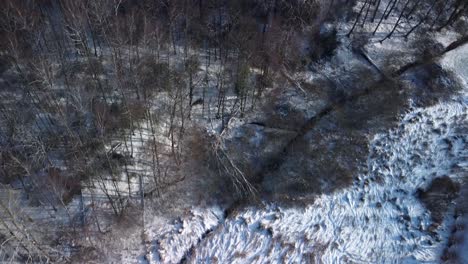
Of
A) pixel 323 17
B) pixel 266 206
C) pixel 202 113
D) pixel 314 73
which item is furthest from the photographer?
pixel 323 17

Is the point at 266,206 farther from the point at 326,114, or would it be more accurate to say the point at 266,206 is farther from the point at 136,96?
the point at 136,96

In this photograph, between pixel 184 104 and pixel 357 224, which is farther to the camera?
pixel 184 104

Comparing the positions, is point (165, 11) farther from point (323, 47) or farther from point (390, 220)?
point (390, 220)

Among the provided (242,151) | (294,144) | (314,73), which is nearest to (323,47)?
(314,73)

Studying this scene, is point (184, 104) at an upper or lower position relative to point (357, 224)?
upper

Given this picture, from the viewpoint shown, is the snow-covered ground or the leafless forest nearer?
the snow-covered ground

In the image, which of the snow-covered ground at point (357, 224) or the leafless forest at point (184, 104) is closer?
the snow-covered ground at point (357, 224)

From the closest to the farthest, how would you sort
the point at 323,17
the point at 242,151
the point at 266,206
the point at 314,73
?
the point at 266,206 → the point at 242,151 → the point at 314,73 → the point at 323,17

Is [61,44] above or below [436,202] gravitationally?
above

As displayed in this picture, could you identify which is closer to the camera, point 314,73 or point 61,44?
point 61,44

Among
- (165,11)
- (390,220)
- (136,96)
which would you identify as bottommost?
Answer: (390,220)
